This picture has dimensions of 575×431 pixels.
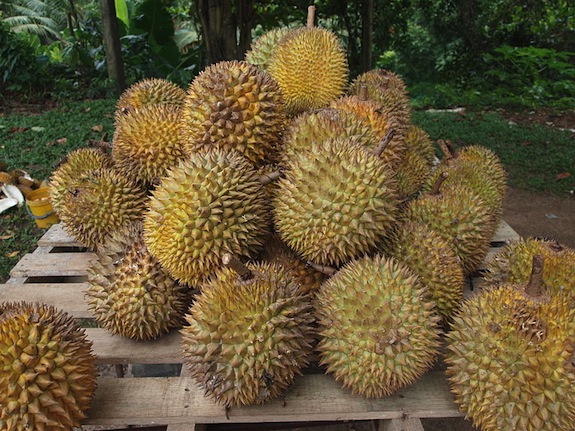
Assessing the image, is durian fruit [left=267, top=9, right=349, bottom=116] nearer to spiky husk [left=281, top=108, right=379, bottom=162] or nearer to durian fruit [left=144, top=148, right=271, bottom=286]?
spiky husk [left=281, top=108, right=379, bottom=162]

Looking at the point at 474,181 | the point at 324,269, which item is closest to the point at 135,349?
the point at 324,269

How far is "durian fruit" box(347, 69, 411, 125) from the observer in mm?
2609

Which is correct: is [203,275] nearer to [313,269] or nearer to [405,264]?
[313,269]

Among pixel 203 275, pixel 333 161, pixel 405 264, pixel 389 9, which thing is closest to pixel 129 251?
pixel 203 275

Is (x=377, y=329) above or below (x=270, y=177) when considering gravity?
below

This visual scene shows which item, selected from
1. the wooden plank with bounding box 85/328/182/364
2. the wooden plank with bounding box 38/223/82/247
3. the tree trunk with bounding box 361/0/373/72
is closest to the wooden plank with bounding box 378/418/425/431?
the wooden plank with bounding box 85/328/182/364

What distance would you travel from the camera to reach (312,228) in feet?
5.87

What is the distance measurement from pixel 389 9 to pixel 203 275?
1022 centimetres

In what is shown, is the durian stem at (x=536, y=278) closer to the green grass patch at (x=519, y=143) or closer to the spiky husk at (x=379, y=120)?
the spiky husk at (x=379, y=120)

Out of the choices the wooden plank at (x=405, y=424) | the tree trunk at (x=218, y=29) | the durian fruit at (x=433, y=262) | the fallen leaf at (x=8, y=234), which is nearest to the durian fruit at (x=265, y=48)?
the durian fruit at (x=433, y=262)

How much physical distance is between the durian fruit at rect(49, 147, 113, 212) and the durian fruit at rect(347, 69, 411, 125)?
4.87ft

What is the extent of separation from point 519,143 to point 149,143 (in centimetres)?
657

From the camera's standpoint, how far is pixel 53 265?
2842mm

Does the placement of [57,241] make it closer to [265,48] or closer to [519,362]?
[265,48]
